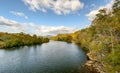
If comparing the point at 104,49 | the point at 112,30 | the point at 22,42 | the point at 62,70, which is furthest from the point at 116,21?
the point at 22,42

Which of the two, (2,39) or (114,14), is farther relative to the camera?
(2,39)

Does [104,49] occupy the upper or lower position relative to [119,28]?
lower

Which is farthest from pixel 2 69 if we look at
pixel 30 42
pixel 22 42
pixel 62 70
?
pixel 30 42

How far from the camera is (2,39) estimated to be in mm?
144625

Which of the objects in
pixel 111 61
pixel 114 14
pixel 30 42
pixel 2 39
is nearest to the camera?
pixel 111 61

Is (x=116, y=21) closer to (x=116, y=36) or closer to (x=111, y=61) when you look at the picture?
(x=116, y=36)

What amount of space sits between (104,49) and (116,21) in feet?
26.6

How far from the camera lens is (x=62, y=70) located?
53.9 m

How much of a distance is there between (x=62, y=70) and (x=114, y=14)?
87.3ft

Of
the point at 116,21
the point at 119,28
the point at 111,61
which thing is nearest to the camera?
the point at 111,61

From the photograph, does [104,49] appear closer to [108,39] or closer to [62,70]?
[108,39]

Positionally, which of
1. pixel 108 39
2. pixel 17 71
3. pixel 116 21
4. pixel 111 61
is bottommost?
pixel 17 71

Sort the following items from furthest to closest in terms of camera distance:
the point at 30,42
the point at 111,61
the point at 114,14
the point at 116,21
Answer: the point at 30,42 → the point at 114,14 → the point at 116,21 → the point at 111,61

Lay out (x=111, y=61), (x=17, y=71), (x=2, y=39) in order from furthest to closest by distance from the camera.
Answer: (x=2, y=39)
(x=17, y=71)
(x=111, y=61)
